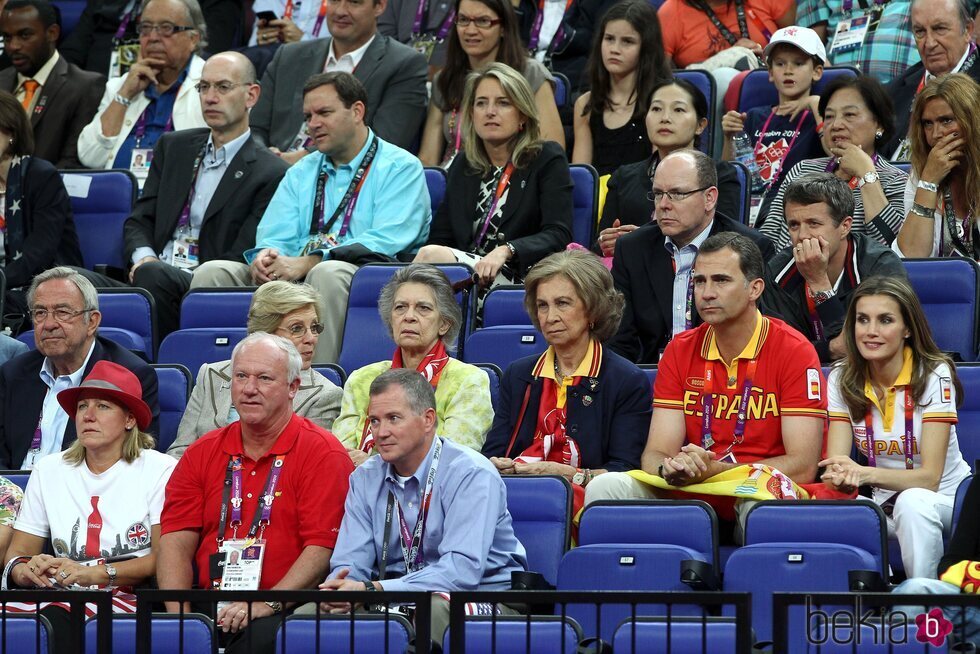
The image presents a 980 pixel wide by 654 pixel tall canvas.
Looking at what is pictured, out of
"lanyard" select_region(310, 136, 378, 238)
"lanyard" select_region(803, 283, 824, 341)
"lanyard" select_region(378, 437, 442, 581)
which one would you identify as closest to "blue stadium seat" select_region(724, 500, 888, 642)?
"lanyard" select_region(378, 437, 442, 581)

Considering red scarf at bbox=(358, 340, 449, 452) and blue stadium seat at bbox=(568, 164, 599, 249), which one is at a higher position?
blue stadium seat at bbox=(568, 164, 599, 249)

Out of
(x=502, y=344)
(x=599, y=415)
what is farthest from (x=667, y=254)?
(x=599, y=415)

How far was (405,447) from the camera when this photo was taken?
4906 mm

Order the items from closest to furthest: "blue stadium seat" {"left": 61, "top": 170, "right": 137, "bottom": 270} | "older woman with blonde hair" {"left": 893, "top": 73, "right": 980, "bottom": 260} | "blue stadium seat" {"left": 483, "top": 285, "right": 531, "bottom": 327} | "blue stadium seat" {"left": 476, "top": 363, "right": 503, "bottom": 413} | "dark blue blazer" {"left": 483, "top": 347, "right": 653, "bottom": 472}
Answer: "dark blue blazer" {"left": 483, "top": 347, "right": 653, "bottom": 472} < "blue stadium seat" {"left": 476, "top": 363, "right": 503, "bottom": 413} < "older woman with blonde hair" {"left": 893, "top": 73, "right": 980, "bottom": 260} < "blue stadium seat" {"left": 483, "top": 285, "right": 531, "bottom": 327} < "blue stadium seat" {"left": 61, "top": 170, "right": 137, "bottom": 270}

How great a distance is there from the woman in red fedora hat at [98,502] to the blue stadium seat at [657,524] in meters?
1.49

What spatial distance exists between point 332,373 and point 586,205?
182cm

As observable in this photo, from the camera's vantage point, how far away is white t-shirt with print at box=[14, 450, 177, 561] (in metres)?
5.30

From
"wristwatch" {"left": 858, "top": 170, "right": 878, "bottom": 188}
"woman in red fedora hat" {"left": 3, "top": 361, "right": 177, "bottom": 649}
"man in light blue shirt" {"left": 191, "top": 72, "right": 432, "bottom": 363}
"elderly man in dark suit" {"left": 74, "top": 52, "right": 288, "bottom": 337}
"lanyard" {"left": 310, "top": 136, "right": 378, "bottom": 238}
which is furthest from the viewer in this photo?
"elderly man in dark suit" {"left": 74, "top": 52, "right": 288, "bottom": 337}

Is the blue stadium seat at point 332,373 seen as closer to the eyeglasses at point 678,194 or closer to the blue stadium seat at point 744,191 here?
the eyeglasses at point 678,194

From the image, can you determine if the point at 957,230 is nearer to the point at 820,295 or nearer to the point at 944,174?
the point at 944,174

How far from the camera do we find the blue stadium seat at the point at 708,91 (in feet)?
27.2

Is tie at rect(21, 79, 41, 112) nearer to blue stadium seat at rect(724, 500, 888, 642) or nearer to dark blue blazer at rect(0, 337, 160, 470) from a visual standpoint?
dark blue blazer at rect(0, 337, 160, 470)

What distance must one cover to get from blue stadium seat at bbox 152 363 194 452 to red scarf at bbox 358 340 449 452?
90 cm

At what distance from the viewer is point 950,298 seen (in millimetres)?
6184
